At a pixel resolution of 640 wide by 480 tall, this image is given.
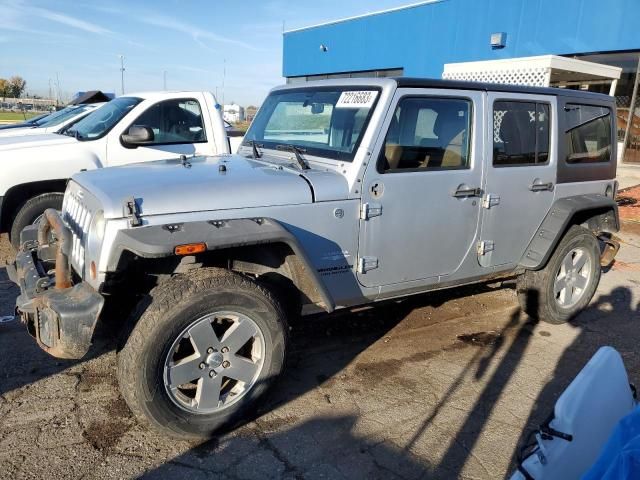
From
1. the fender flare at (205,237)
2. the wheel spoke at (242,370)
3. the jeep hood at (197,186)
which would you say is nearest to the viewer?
the fender flare at (205,237)

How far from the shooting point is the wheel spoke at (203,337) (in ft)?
9.15

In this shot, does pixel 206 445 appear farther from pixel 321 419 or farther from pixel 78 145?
pixel 78 145

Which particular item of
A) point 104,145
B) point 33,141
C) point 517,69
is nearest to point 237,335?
point 104,145

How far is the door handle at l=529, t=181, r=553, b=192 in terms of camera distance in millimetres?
4297

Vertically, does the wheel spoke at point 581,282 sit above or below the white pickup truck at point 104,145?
below

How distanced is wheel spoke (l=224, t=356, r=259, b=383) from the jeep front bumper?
0.75 meters

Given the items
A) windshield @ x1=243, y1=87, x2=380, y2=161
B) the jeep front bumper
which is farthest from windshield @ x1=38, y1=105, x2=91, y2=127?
the jeep front bumper

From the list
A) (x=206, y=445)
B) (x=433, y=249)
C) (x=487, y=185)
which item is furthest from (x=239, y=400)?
(x=487, y=185)

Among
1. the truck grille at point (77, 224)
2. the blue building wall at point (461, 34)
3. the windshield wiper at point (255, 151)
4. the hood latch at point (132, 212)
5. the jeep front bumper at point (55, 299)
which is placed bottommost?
the jeep front bumper at point (55, 299)

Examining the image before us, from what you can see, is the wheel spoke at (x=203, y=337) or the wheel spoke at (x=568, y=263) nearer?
the wheel spoke at (x=203, y=337)

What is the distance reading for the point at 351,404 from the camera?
3365 millimetres

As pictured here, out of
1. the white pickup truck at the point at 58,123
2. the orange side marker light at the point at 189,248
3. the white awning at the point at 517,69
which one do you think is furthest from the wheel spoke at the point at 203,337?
Answer: the white awning at the point at 517,69

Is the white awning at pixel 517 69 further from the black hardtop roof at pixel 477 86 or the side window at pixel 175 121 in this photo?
the side window at pixel 175 121

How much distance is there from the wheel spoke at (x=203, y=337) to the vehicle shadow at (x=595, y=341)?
5.76 ft
